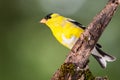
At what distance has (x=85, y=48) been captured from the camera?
15.5 feet

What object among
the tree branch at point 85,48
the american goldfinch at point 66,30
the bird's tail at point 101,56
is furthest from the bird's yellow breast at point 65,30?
the tree branch at point 85,48

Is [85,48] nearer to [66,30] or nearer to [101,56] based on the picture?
[66,30]

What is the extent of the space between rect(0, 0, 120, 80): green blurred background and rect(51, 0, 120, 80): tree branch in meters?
4.36

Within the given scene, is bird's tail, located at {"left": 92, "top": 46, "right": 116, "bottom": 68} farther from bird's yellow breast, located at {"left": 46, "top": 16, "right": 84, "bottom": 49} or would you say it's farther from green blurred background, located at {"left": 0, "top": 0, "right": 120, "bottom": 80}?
green blurred background, located at {"left": 0, "top": 0, "right": 120, "bottom": 80}

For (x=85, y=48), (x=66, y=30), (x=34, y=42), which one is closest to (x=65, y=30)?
(x=66, y=30)

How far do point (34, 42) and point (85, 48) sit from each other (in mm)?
6295

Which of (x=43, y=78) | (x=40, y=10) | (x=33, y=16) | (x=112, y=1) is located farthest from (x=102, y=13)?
(x=40, y=10)

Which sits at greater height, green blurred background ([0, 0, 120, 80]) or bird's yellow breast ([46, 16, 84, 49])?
bird's yellow breast ([46, 16, 84, 49])

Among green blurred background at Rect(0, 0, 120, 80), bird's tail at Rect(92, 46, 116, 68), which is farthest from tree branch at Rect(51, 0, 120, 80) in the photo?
green blurred background at Rect(0, 0, 120, 80)

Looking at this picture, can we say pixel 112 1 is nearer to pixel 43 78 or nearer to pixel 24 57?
pixel 43 78

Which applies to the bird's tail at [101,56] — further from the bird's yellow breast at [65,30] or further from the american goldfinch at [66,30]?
the bird's yellow breast at [65,30]

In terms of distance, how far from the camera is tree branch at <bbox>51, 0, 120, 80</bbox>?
4.70 meters

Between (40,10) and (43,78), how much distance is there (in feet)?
13.4

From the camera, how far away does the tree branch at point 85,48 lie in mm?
A: 4699
